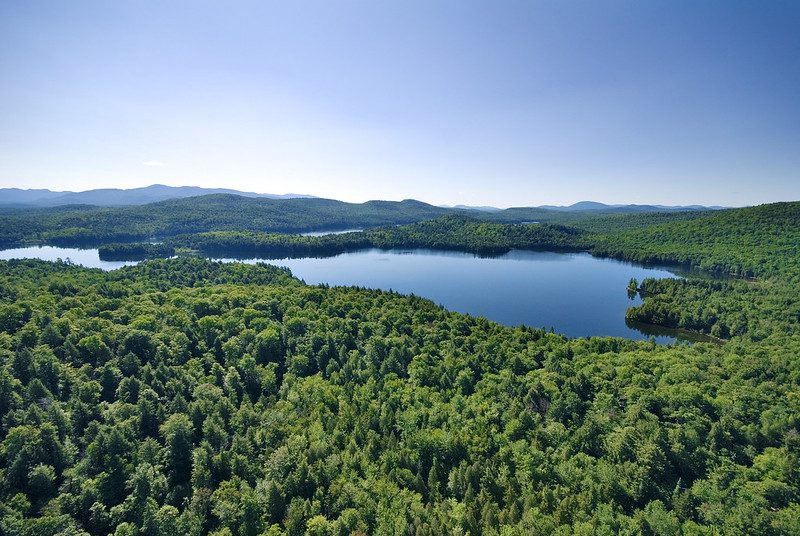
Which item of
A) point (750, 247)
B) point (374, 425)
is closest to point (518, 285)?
point (374, 425)

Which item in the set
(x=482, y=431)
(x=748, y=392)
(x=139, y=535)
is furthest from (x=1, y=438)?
(x=748, y=392)

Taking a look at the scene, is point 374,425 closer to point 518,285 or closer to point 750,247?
point 518,285

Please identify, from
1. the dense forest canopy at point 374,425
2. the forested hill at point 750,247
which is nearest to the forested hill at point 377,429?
the dense forest canopy at point 374,425

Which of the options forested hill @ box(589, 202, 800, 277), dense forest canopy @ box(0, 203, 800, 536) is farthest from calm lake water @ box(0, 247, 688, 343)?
dense forest canopy @ box(0, 203, 800, 536)

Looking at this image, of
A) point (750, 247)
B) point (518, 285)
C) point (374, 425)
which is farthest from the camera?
point (750, 247)

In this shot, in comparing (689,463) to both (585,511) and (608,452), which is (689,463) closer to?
(608,452)

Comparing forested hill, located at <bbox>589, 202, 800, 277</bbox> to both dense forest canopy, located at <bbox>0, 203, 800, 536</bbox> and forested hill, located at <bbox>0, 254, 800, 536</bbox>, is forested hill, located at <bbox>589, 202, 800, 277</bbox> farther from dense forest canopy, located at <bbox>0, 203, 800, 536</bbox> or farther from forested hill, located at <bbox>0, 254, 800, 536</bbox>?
forested hill, located at <bbox>0, 254, 800, 536</bbox>
